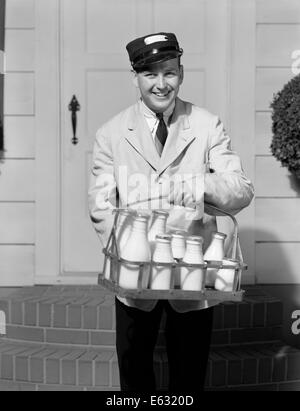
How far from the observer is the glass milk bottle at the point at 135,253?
5.98ft

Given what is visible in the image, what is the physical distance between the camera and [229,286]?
6.23ft

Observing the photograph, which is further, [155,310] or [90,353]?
[90,353]

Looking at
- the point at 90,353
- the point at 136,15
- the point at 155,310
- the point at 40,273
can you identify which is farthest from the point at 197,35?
the point at 155,310

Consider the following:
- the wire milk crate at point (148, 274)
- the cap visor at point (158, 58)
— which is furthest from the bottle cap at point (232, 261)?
the cap visor at point (158, 58)

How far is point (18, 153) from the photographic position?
390 cm

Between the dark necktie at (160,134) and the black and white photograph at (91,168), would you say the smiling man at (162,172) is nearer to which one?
the dark necktie at (160,134)

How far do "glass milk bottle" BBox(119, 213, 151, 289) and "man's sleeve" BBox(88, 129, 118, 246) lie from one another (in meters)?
0.24

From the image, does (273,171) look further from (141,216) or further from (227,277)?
(141,216)

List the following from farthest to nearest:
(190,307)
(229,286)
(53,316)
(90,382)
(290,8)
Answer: (290,8)
(53,316)
(90,382)
(190,307)
(229,286)

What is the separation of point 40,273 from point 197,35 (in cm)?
180

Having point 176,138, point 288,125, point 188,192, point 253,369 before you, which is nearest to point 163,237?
point 188,192

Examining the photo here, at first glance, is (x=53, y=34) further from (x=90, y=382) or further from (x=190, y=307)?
(x=190, y=307)

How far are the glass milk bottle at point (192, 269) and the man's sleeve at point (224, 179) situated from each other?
17cm

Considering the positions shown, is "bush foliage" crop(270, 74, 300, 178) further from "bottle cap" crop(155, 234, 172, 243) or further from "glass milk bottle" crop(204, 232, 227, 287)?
"bottle cap" crop(155, 234, 172, 243)
